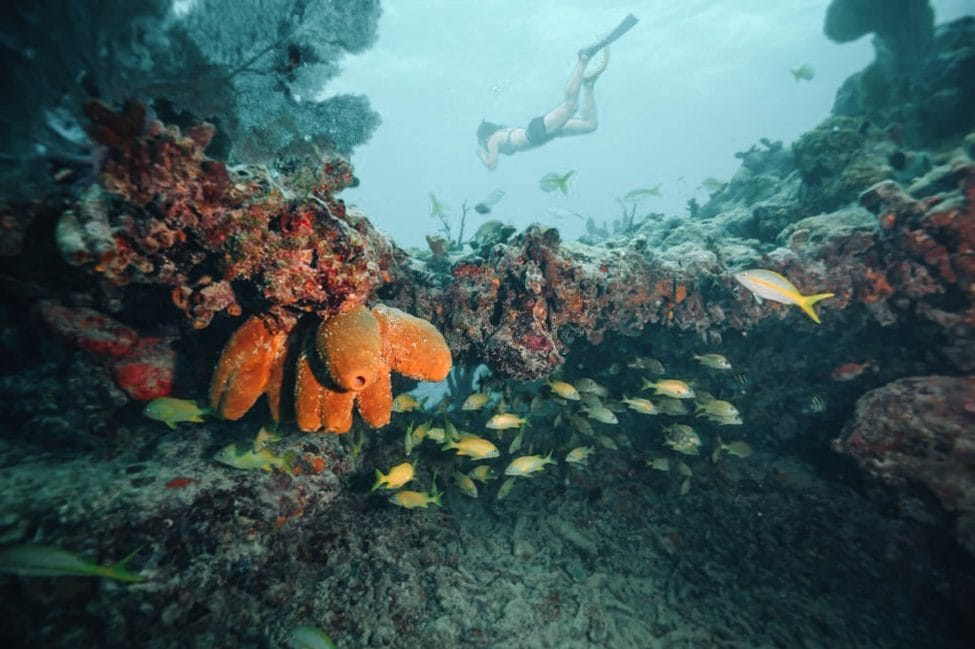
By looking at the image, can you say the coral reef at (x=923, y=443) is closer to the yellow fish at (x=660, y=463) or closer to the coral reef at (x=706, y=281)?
the coral reef at (x=706, y=281)

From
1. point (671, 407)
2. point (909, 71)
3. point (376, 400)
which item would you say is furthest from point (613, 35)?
point (376, 400)

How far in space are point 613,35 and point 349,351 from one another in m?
22.1

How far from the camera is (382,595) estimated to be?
159 inches

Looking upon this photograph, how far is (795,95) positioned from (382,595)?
103 metres

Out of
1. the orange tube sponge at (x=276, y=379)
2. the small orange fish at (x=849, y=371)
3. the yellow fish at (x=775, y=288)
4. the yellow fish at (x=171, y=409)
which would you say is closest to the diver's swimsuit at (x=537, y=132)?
the small orange fish at (x=849, y=371)

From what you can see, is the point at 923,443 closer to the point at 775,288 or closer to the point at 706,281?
the point at 706,281

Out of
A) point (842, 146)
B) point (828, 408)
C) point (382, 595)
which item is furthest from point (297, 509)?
point (842, 146)

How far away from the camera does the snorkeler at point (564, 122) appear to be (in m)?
19.9

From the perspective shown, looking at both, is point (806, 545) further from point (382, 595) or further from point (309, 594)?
point (309, 594)

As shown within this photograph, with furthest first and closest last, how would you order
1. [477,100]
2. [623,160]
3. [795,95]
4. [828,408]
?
[623,160] → [795,95] → [477,100] → [828,408]

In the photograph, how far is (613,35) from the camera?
18.5 metres

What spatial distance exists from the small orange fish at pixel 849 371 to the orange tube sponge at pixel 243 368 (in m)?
8.35

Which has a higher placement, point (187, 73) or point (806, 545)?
point (187, 73)

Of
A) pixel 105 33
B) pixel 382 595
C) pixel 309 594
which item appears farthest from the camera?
pixel 105 33
